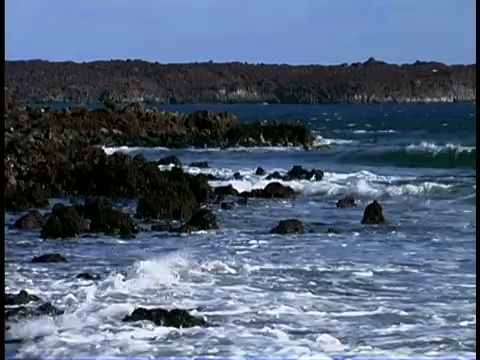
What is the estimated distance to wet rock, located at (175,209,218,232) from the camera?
46.3 feet

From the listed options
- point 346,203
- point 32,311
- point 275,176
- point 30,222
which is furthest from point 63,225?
point 275,176

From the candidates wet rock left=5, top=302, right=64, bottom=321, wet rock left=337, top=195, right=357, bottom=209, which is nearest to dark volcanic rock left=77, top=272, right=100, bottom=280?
wet rock left=5, top=302, right=64, bottom=321

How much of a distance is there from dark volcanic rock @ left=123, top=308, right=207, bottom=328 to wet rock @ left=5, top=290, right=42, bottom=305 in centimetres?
109

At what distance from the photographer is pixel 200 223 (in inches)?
565

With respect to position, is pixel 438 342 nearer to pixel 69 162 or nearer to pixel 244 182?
pixel 69 162

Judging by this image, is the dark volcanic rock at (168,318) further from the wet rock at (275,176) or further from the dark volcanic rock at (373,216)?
the wet rock at (275,176)

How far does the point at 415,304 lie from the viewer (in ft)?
28.6

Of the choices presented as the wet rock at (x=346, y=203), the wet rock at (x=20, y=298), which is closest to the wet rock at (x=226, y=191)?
the wet rock at (x=346, y=203)

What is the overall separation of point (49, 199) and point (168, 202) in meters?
3.27

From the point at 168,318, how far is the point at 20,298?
1.58 m

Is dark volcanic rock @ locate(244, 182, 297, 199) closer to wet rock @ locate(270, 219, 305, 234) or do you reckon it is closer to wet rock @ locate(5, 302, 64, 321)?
wet rock @ locate(270, 219, 305, 234)

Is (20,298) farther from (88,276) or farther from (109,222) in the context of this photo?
(109,222)

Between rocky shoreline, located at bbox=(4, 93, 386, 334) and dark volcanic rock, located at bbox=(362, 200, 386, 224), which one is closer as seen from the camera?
rocky shoreline, located at bbox=(4, 93, 386, 334)

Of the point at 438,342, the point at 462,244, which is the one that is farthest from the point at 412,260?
the point at 438,342
